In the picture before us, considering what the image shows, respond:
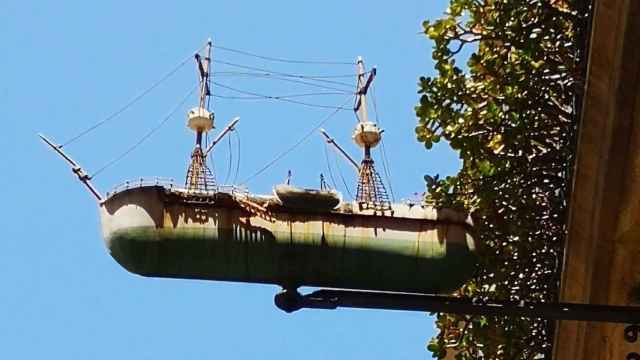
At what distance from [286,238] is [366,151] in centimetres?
748

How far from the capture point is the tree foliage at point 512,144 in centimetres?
1130

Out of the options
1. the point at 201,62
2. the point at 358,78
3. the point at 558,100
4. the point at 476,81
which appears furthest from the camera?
the point at 358,78

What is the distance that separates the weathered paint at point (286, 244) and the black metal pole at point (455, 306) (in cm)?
143

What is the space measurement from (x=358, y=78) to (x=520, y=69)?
24.7 feet

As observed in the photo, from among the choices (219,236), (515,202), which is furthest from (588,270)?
(219,236)

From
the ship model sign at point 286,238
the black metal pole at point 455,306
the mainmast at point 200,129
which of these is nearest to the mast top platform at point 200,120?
the mainmast at point 200,129

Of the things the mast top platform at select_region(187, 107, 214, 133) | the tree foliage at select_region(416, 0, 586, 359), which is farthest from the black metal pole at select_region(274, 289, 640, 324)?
the mast top platform at select_region(187, 107, 214, 133)

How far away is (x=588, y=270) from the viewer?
10086 millimetres

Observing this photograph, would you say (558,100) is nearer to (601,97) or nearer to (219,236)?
(601,97)

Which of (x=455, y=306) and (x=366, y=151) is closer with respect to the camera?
(x=455, y=306)

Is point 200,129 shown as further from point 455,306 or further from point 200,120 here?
point 455,306

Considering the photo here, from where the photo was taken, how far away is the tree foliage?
11305 millimetres

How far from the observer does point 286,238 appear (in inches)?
374

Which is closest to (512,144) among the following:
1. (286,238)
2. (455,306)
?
(286,238)
